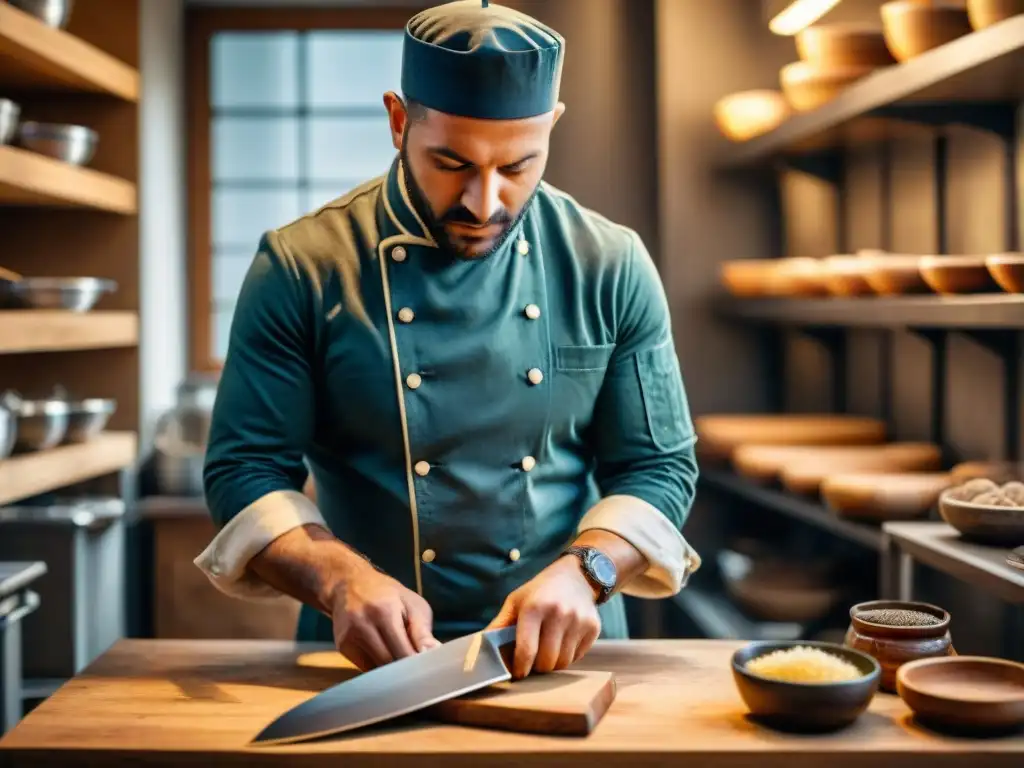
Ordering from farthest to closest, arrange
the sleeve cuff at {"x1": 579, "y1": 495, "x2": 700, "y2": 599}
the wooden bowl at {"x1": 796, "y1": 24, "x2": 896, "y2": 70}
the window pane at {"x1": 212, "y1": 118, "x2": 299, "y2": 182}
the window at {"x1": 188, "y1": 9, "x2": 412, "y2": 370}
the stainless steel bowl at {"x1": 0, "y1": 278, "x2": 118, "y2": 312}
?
the window pane at {"x1": 212, "y1": 118, "x2": 299, "y2": 182}, the window at {"x1": 188, "y1": 9, "x2": 412, "y2": 370}, the stainless steel bowl at {"x1": 0, "y1": 278, "x2": 118, "y2": 312}, the wooden bowl at {"x1": 796, "y1": 24, "x2": 896, "y2": 70}, the sleeve cuff at {"x1": 579, "y1": 495, "x2": 700, "y2": 599}

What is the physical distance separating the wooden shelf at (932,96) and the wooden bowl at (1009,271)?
1.11 feet

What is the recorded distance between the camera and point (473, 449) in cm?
176

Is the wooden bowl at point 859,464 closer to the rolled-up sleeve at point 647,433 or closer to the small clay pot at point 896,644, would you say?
the rolled-up sleeve at point 647,433

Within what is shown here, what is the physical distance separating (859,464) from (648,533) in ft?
4.73

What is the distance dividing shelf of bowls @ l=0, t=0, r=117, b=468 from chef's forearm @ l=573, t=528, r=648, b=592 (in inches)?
Answer: 78.6

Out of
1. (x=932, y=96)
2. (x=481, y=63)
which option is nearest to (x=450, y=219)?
(x=481, y=63)

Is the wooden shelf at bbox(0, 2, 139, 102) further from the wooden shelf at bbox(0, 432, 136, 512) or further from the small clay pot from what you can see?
the small clay pot

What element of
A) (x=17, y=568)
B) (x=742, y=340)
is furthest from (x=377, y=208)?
(x=742, y=340)

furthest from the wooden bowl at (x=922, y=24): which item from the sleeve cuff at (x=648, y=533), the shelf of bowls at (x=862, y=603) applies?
the sleeve cuff at (x=648, y=533)

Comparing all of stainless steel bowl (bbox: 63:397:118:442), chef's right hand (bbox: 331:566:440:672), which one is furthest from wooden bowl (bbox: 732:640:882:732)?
stainless steel bowl (bbox: 63:397:118:442)

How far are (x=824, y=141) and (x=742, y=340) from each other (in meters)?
0.87

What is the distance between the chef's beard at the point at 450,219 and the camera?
1599mm

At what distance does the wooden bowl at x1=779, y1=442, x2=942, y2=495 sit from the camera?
2.93 metres

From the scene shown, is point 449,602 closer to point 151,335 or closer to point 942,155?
point 942,155
